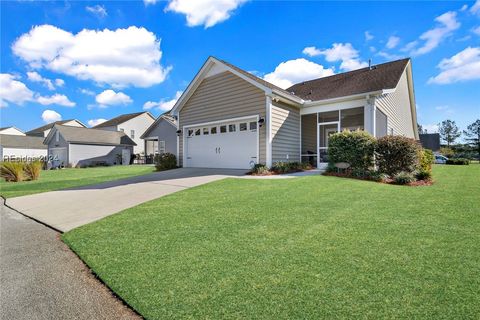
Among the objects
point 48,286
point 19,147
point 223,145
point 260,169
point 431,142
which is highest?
point 431,142

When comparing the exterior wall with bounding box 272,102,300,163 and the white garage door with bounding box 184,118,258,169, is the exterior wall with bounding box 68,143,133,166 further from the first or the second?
the exterior wall with bounding box 272,102,300,163

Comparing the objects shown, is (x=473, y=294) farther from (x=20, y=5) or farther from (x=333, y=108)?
(x=20, y=5)

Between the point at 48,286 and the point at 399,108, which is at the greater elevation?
the point at 399,108

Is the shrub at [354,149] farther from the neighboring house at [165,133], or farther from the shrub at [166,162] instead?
the neighboring house at [165,133]

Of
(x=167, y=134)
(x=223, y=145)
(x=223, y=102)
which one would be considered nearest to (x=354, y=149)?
(x=223, y=145)

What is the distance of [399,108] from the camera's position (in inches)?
628

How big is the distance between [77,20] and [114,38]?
190 cm

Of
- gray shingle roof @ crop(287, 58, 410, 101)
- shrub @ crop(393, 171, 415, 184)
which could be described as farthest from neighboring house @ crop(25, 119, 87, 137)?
shrub @ crop(393, 171, 415, 184)

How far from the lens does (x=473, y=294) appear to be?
7.30 feet

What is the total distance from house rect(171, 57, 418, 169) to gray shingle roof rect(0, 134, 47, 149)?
35.0m

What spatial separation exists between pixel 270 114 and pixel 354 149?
3964 mm

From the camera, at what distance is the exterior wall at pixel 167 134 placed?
27688mm

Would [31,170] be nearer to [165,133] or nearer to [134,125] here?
[165,133]

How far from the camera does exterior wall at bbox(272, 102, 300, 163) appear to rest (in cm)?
1172
